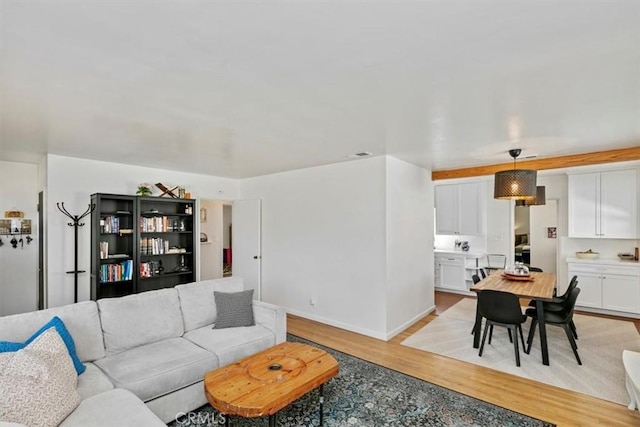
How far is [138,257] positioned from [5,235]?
1878 mm

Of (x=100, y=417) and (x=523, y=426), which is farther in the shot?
(x=523, y=426)

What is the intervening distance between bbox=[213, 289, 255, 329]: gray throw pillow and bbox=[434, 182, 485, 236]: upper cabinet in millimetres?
5167

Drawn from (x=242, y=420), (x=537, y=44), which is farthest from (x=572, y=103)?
(x=242, y=420)

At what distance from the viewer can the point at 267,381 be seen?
2244 mm

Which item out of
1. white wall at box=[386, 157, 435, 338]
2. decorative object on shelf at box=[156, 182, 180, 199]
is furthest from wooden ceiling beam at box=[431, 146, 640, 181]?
decorative object on shelf at box=[156, 182, 180, 199]

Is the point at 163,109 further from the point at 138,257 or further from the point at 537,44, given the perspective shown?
the point at 138,257

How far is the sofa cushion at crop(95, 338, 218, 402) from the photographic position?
228 centimetres

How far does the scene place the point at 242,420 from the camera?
2.47m

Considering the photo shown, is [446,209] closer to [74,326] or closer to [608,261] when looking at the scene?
[608,261]

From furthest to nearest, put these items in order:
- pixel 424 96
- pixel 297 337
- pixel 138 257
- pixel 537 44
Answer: pixel 138 257
pixel 297 337
pixel 424 96
pixel 537 44

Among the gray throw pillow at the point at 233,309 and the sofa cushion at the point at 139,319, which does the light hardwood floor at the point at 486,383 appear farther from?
the sofa cushion at the point at 139,319

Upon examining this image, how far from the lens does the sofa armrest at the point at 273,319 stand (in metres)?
3.30

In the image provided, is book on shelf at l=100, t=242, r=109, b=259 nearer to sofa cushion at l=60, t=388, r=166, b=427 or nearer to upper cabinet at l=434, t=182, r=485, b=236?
sofa cushion at l=60, t=388, r=166, b=427

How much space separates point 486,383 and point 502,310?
2.73 ft
